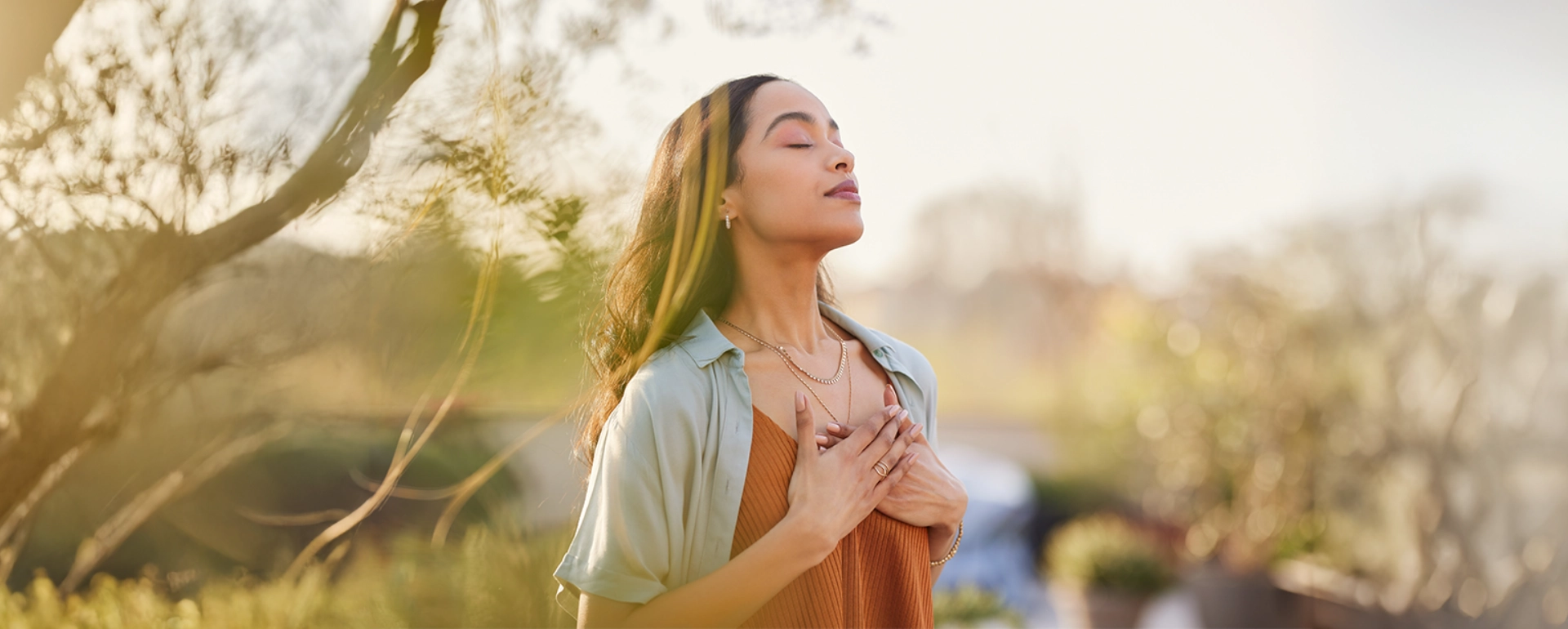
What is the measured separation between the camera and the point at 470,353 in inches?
57.4

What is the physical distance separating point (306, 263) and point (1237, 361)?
4895 millimetres

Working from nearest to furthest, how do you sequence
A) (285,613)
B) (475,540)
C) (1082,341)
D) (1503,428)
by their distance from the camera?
1. (285,613)
2. (475,540)
3. (1503,428)
4. (1082,341)

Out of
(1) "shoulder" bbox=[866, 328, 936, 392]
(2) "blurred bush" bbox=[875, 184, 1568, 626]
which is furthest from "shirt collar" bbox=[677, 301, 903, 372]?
(2) "blurred bush" bbox=[875, 184, 1568, 626]

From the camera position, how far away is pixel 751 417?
0.97m

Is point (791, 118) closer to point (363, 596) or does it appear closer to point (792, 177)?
point (792, 177)

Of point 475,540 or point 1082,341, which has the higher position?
point 475,540

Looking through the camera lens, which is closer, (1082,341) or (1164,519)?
(1164,519)

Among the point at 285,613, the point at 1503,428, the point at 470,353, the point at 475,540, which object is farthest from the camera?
the point at 1503,428

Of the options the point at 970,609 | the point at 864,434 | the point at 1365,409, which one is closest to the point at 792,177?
the point at 864,434

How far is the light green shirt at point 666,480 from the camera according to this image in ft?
2.95

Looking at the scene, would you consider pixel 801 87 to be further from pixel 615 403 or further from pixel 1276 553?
pixel 1276 553

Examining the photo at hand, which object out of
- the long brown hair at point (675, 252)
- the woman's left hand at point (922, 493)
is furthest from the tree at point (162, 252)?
the woman's left hand at point (922, 493)

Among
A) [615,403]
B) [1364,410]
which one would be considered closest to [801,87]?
[615,403]

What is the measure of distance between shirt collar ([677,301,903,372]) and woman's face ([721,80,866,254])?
11 centimetres
